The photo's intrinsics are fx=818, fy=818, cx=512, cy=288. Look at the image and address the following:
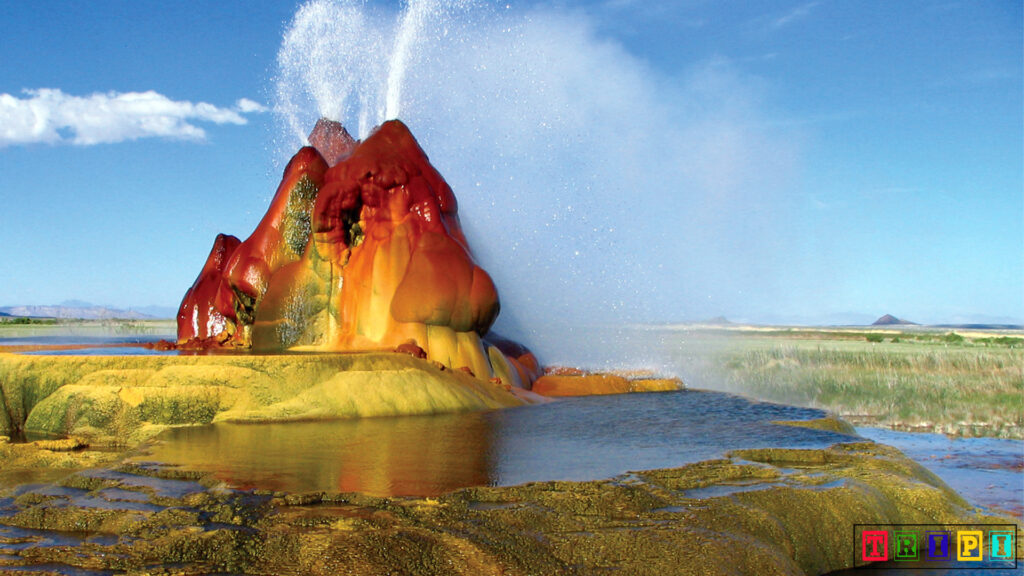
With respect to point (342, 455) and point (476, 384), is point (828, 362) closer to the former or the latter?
point (476, 384)

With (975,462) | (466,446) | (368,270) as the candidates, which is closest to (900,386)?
(975,462)

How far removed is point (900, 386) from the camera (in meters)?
20.0

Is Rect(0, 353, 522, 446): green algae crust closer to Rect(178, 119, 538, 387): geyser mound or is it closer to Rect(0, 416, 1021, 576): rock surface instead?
Rect(178, 119, 538, 387): geyser mound

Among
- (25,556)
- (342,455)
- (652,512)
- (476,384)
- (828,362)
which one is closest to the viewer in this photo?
(25,556)

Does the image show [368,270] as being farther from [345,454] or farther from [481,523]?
[481,523]

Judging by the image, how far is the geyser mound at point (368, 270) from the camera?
595 inches

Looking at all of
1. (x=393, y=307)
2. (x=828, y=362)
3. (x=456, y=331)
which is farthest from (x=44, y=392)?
(x=828, y=362)

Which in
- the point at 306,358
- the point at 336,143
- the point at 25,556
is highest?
the point at 336,143

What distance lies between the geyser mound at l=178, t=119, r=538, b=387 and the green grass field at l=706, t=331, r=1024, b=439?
703 cm

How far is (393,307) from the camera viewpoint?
15.2 m

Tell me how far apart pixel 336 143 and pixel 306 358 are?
28.1 ft

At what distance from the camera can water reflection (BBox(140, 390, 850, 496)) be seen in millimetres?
7719

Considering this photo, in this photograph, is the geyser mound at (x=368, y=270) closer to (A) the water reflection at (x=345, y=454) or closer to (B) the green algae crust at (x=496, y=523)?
(A) the water reflection at (x=345, y=454)

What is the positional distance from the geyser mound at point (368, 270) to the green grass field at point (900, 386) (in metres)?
7.03
